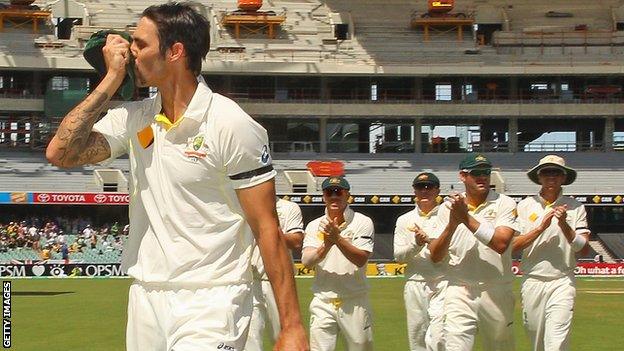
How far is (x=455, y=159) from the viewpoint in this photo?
60.7 metres

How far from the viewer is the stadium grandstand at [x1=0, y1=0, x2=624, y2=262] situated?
2435 inches

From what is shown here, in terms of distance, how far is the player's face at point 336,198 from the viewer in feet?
38.7

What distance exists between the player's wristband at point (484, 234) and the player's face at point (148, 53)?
5.80 meters

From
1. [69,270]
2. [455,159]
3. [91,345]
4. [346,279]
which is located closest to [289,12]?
[455,159]

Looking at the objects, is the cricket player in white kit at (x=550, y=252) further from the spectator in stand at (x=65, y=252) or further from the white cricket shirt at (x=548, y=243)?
the spectator in stand at (x=65, y=252)

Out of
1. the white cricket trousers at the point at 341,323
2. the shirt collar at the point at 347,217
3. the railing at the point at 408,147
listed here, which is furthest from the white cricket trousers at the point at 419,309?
the railing at the point at 408,147

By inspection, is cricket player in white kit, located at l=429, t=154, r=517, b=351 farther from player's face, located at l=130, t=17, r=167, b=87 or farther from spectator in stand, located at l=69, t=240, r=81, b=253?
spectator in stand, located at l=69, t=240, r=81, b=253

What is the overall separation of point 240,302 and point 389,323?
55.5ft

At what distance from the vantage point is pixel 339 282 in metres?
11.9

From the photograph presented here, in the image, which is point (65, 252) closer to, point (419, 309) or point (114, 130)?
point (419, 309)

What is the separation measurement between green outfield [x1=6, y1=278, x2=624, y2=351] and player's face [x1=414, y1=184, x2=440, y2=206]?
406cm

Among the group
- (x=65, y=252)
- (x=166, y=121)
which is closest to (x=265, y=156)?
(x=166, y=121)

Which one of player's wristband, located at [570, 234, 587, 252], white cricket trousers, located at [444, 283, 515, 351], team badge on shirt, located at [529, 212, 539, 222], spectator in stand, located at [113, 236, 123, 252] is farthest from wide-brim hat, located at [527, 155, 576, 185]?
spectator in stand, located at [113, 236, 123, 252]

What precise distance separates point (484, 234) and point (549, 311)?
55.9 inches
